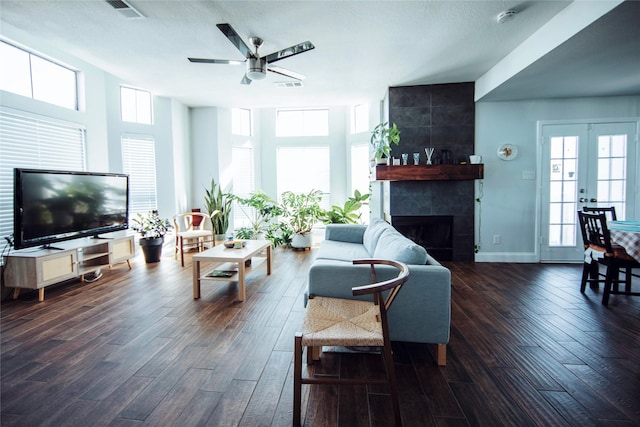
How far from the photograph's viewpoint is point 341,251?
3.41m

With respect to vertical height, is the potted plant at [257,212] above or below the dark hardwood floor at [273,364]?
above

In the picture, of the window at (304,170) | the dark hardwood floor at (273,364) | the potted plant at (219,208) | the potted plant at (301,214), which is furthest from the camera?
the window at (304,170)

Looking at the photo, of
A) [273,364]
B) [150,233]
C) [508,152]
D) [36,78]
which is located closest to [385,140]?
[508,152]

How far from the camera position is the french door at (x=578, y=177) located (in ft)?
14.5

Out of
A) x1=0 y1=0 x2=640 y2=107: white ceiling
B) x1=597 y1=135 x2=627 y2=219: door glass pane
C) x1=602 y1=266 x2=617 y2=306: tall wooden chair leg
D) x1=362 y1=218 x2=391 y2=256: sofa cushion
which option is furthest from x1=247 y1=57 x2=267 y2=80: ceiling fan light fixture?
x1=597 y1=135 x2=627 y2=219: door glass pane

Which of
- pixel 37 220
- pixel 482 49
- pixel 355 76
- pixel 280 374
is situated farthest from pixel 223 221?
pixel 482 49

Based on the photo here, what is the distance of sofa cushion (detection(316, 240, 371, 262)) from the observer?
124 inches

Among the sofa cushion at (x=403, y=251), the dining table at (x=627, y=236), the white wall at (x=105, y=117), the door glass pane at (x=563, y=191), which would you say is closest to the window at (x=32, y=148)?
the white wall at (x=105, y=117)

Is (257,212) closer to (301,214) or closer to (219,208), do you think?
(219,208)

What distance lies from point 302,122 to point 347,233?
337 cm

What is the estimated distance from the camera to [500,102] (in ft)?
15.2

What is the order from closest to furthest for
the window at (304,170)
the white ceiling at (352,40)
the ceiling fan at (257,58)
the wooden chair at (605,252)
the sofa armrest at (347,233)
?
the white ceiling at (352,40), the ceiling fan at (257,58), the wooden chair at (605,252), the sofa armrest at (347,233), the window at (304,170)

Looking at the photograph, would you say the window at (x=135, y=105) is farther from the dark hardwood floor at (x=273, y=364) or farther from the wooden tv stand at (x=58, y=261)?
the dark hardwood floor at (x=273, y=364)

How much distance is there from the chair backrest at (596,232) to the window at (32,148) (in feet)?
19.3
